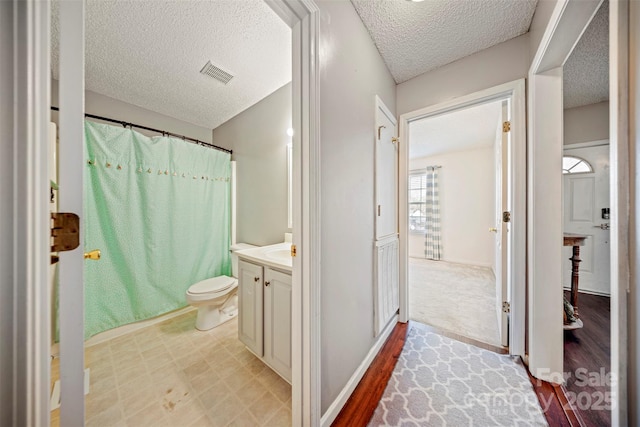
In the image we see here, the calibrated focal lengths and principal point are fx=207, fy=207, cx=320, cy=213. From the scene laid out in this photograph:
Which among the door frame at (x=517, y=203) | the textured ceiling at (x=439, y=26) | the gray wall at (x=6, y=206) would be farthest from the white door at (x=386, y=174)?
the gray wall at (x=6, y=206)

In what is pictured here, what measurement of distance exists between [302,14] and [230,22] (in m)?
0.84

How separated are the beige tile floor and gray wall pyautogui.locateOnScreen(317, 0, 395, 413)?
0.49m

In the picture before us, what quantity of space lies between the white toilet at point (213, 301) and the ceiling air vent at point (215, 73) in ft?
6.63

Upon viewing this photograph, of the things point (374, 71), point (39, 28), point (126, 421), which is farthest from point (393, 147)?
point (126, 421)

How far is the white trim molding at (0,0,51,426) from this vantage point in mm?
355

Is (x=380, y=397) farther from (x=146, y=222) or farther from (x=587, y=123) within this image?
(x=587, y=123)

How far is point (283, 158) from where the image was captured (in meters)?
2.23

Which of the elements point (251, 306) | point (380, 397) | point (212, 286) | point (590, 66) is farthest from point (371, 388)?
point (590, 66)

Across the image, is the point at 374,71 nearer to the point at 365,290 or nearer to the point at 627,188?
the point at 627,188

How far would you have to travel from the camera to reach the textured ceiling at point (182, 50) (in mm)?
1359

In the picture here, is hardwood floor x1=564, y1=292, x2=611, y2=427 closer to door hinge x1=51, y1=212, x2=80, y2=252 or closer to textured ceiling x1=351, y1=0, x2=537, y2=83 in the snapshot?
door hinge x1=51, y1=212, x2=80, y2=252

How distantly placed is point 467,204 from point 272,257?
4.43m

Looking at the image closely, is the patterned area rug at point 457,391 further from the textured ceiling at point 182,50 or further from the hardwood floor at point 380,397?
the textured ceiling at point 182,50

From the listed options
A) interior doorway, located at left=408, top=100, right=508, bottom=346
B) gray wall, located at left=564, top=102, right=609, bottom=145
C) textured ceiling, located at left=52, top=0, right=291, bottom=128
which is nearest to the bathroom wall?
interior doorway, located at left=408, top=100, right=508, bottom=346
